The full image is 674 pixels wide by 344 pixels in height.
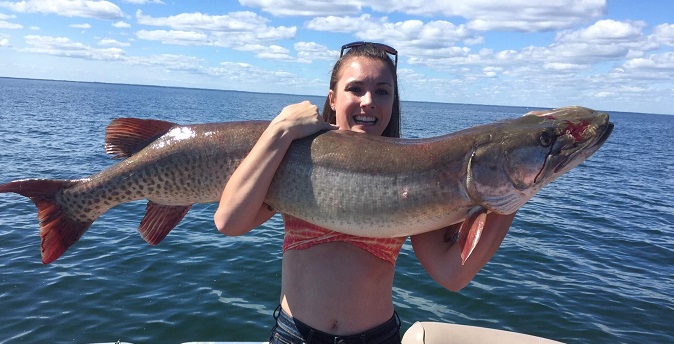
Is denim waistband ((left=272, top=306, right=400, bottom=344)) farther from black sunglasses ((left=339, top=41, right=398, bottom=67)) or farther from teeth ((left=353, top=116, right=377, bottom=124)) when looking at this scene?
black sunglasses ((left=339, top=41, right=398, bottom=67))

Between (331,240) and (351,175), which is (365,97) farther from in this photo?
(331,240)

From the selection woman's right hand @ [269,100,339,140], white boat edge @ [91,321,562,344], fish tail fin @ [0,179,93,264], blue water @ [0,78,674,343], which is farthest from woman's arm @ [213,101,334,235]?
blue water @ [0,78,674,343]

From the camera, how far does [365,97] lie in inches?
139

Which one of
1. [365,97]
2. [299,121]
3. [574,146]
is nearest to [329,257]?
[299,121]

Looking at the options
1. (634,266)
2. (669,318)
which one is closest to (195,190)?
(669,318)

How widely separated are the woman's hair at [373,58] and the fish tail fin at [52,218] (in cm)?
200

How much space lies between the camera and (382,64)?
12.2 feet

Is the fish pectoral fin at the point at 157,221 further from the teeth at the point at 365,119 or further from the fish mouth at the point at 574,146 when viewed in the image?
the fish mouth at the point at 574,146

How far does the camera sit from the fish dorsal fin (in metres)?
3.75

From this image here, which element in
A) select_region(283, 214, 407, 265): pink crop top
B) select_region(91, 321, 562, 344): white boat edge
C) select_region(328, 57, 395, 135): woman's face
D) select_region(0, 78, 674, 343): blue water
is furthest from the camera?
select_region(0, 78, 674, 343): blue water

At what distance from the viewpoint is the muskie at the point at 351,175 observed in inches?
119

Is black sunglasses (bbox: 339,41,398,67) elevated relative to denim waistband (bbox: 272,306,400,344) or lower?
elevated

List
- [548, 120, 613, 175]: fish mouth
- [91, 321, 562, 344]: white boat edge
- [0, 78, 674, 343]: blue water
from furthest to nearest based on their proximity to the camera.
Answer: [0, 78, 674, 343]: blue water, [91, 321, 562, 344]: white boat edge, [548, 120, 613, 175]: fish mouth

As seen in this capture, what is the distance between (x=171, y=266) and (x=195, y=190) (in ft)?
25.6
